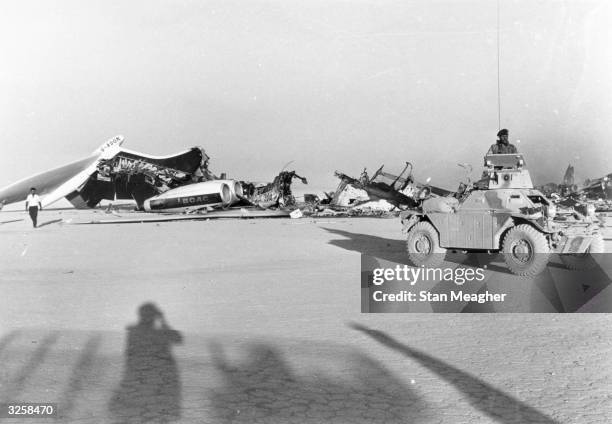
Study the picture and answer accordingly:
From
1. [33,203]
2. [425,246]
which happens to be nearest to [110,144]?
[33,203]

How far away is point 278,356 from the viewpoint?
4.84 metres

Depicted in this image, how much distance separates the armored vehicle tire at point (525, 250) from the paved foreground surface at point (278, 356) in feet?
7.46

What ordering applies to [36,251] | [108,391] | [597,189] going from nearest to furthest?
[108,391]
[36,251]
[597,189]

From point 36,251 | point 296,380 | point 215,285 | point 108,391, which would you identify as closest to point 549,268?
point 215,285

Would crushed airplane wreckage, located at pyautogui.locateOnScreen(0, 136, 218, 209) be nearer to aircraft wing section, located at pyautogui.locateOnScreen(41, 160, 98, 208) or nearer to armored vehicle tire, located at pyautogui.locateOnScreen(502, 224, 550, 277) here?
aircraft wing section, located at pyautogui.locateOnScreen(41, 160, 98, 208)

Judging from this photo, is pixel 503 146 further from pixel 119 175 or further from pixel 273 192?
pixel 119 175

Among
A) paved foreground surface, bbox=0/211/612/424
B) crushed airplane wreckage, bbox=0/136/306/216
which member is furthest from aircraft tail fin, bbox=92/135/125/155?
paved foreground surface, bbox=0/211/612/424

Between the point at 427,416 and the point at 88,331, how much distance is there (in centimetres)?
357

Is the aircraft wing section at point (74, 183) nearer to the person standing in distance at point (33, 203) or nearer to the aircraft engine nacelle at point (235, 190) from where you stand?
the aircraft engine nacelle at point (235, 190)

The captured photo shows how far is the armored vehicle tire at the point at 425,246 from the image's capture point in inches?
388

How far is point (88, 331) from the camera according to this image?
578 cm

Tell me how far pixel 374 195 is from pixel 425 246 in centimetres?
1635

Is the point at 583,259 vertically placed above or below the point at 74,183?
below

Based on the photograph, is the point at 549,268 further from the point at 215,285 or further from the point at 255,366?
the point at 255,366
